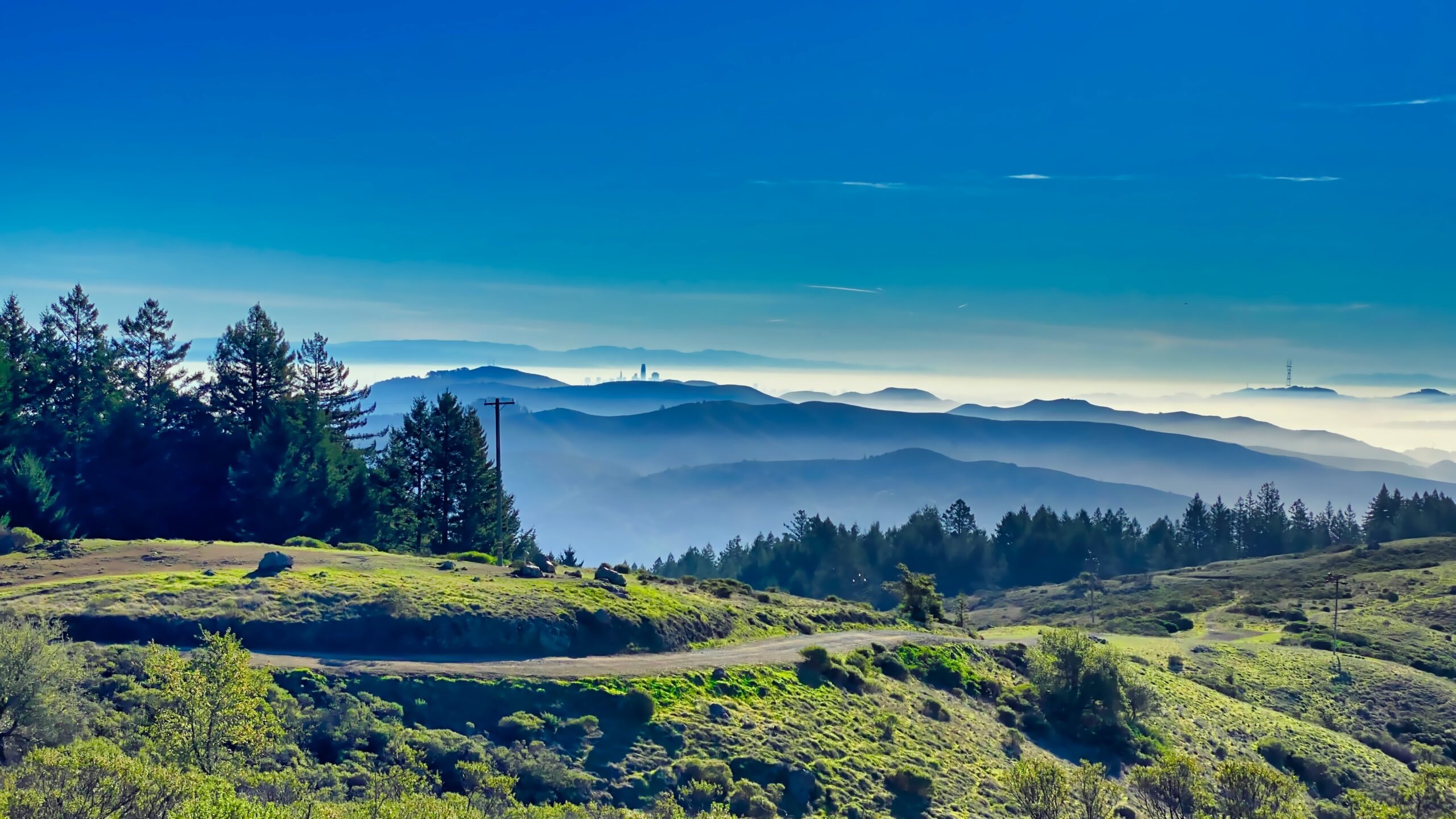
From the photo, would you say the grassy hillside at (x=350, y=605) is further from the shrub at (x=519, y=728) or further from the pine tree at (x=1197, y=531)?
the pine tree at (x=1197, y=531)

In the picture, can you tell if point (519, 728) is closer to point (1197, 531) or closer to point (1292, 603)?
point (1292, 603)

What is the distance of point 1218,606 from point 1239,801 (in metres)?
84.1

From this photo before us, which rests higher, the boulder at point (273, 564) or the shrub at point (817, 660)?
the boulder at point (273, 564)

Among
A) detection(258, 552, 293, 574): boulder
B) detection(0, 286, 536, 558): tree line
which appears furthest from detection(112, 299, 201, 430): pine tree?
detection(258, 552, 293, 574): boulder

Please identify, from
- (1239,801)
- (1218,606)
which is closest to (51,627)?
(1239,801)

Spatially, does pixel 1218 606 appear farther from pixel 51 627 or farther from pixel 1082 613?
pixel 51 627

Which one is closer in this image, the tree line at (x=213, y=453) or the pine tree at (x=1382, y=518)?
the tree line at (x=213, y=453)

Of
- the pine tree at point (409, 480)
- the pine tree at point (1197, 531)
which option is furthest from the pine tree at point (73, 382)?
the pine tree at point (1197, 531)

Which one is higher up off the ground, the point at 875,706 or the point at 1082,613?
the point at 875,706

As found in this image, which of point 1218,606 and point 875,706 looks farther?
point 1218,606

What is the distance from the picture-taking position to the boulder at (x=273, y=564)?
4253cm

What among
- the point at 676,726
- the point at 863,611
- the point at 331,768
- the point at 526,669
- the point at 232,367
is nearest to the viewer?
the point at 331,768

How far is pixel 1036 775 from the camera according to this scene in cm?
2564

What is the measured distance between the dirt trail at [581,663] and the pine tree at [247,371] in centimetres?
4709
